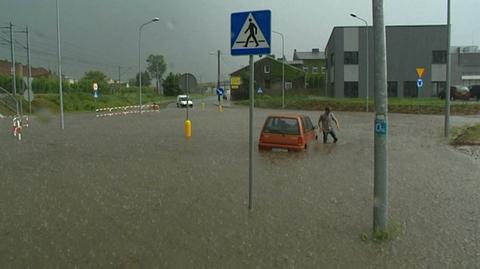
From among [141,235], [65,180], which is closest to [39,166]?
[65,180]

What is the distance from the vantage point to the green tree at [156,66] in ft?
283

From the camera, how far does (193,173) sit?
1123 cm

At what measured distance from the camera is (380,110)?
5.74 m

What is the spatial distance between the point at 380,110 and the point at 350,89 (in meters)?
56.2

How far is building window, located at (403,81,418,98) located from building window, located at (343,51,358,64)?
6565 millimetres

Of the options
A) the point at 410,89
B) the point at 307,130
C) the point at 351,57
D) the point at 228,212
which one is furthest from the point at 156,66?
the point at 228,212

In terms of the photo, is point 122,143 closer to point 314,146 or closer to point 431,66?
point 314,146

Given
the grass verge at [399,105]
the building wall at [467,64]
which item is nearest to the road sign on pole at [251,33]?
the grass verge at [399,105]

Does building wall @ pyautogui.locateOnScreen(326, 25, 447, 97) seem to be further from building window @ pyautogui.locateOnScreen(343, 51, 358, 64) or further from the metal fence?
the metal fence

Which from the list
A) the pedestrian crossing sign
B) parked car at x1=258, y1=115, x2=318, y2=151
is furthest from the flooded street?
the pedestrian crossing sign

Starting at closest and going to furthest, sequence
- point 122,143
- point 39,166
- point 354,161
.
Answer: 1. point 39,166
2. point 354,161
3. point 122,143

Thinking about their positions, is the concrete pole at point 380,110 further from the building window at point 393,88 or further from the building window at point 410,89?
the building window at point 410,89

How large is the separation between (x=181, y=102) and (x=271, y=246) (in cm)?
5848

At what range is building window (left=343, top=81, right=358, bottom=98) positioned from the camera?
60.2 meters
